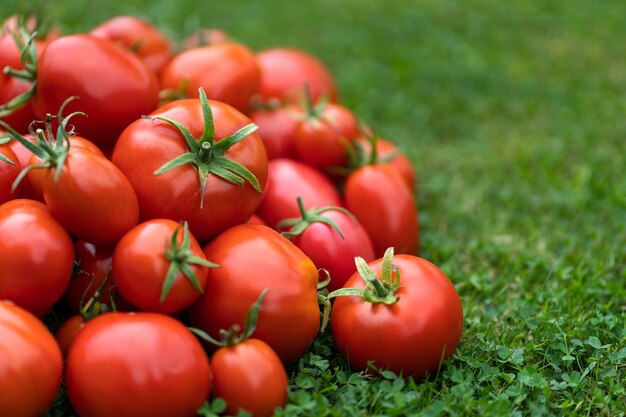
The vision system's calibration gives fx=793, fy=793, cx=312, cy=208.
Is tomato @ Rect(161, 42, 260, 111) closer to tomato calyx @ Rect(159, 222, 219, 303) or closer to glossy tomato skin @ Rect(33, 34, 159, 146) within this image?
glossy tomato skin @ Rect(33, 34, 159, 146)

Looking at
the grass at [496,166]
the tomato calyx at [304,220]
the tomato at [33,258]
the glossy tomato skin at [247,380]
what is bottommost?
the grass at [496,166]

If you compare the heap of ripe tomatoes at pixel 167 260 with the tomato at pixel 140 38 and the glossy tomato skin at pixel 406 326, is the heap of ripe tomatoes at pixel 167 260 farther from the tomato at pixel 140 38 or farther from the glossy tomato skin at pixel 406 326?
the tomato at pixel 140 38

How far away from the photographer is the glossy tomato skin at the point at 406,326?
2070 millimetres

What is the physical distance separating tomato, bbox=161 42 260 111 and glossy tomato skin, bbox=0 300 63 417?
113 cm

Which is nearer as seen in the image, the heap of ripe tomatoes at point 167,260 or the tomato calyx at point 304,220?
the heap of ripe tomatoes at point 167,260

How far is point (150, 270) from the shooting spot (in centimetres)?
187

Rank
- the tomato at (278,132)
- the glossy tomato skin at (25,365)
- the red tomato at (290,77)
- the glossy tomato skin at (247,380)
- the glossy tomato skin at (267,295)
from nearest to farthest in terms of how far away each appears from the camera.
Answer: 1. the glossy tomato skin at (25,365)
2. the glossy tomato skin at (247,380)
3. the glossy tomato skin at (267,295)
4. the tomato at (278,132)
5. the red tomato at (290,77)

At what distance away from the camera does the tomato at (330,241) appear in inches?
93.3

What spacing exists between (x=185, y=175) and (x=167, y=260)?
30 centimetres

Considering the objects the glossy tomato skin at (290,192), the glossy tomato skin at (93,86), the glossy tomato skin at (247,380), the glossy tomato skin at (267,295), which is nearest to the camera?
the glossy tomato skin at (247,380)

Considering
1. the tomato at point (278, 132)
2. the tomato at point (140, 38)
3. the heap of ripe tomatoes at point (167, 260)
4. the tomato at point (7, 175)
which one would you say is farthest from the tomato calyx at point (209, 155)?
the tomato at point (140, 38)

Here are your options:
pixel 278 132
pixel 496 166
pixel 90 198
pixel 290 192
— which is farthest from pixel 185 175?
pixel 496 166

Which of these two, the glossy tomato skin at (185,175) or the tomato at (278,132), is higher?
the glossy tomato skin at (185,175)

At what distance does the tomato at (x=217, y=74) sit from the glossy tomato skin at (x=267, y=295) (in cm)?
79
